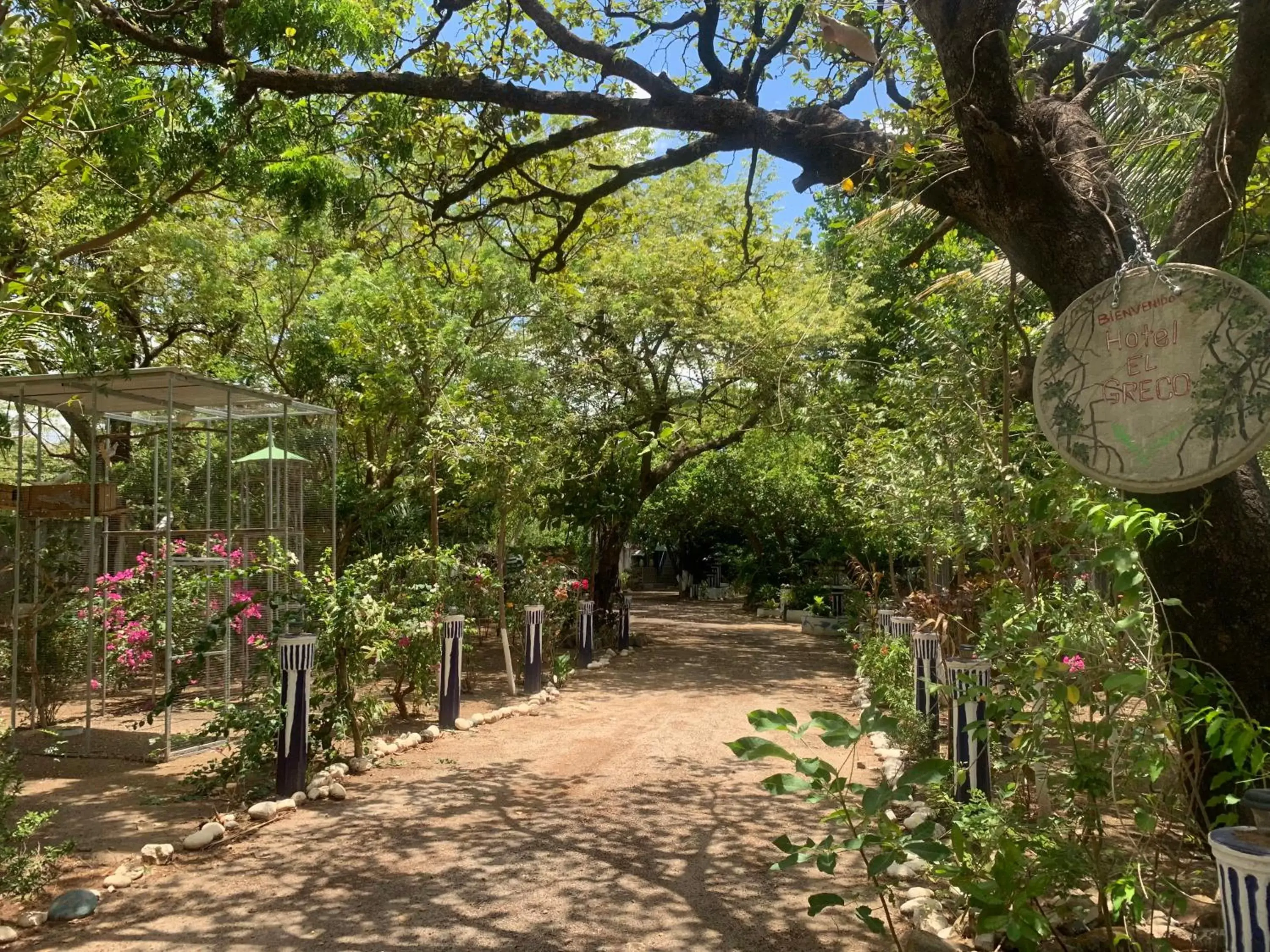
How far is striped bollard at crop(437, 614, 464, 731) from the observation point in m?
8.30

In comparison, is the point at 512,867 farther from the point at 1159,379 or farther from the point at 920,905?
the point at 1159,379

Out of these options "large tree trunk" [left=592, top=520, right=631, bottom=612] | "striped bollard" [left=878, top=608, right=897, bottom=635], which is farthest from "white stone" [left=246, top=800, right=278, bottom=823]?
"large tree trunk" [left=592, top=520, right=631, bottom=612]

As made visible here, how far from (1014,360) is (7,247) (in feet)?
26.7

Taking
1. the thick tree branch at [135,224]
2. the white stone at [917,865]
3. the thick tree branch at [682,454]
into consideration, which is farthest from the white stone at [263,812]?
the thick tree branch at [682,454]

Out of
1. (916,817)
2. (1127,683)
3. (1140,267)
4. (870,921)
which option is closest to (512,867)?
(916,817)

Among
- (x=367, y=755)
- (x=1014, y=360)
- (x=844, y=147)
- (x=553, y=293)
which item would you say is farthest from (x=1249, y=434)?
(x=553, y=293)

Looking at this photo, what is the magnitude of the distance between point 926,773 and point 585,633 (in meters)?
11.0

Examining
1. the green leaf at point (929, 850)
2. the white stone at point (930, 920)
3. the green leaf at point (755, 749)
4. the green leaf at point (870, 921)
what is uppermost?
the green leaf at point (755, 749)

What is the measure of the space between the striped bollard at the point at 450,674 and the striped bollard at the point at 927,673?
12.6 ft

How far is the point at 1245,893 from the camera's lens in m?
2.21

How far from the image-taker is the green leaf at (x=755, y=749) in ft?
7.83

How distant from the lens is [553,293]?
13719mm

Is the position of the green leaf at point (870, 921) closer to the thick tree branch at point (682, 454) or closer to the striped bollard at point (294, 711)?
the striped bollard at point (294, 711)

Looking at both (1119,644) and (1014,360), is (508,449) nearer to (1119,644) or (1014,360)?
(1014,360)
